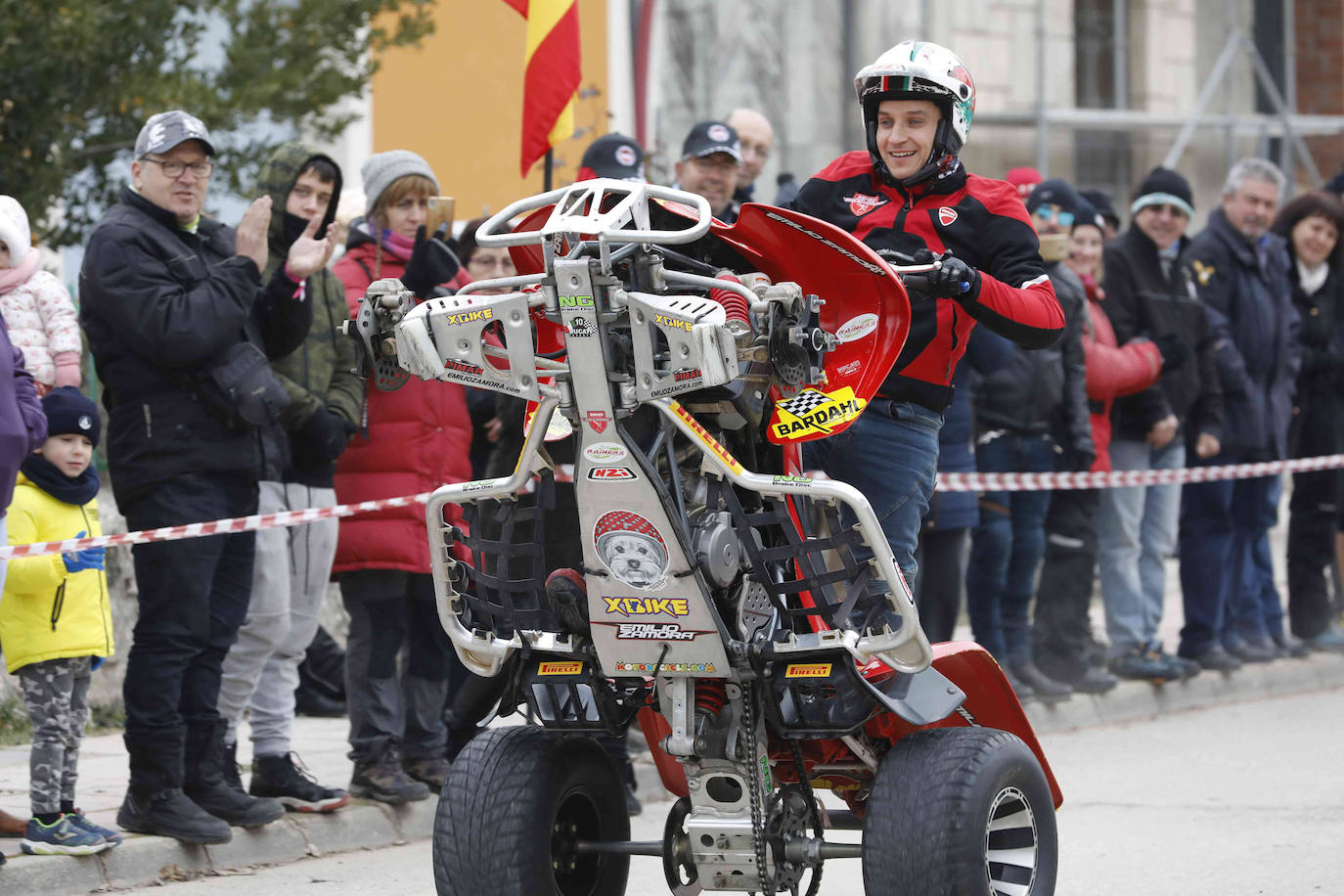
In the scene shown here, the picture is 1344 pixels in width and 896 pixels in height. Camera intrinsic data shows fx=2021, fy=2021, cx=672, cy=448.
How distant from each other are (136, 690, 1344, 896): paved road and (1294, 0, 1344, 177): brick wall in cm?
1005

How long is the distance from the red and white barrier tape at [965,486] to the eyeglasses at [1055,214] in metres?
1.29

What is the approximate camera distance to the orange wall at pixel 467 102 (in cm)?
1579

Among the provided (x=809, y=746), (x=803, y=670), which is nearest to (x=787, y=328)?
(x=803, y=670)

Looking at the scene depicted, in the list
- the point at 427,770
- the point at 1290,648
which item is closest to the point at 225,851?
the point at 427,770

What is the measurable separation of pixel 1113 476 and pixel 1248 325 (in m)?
1.62

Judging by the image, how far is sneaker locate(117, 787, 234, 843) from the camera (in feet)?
21.1

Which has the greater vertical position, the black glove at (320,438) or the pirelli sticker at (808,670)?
the black glove at (320,438)

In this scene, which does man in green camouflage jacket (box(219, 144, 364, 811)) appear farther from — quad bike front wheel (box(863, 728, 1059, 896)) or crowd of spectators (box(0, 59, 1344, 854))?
quad bike front wheel (box(863, 728, 1059, 896))

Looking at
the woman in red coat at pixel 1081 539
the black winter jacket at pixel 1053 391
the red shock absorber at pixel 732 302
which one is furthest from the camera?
the woman in red coat at pixel 1081 539

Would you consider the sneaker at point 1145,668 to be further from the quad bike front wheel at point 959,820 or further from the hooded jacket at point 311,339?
the quad bike front wheel at point 959,820

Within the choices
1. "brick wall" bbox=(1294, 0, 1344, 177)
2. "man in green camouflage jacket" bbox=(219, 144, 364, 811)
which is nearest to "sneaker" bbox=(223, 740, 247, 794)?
"man in green camouflage jacket" bbox=(219, 144, 364, 811)

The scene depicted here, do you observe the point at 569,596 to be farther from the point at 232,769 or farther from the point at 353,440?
the point at 353,440

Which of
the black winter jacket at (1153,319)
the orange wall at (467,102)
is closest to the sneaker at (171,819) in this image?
the black winter jacket at (1153,319)

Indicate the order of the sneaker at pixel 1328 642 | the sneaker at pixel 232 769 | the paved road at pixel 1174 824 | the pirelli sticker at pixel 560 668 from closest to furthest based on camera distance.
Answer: the pirelli sticker at pixel 560 668 → the paved road at pixel 1174 824 → the sneaker at pixel 232 769 → the sneaker at pixel 1328 642
